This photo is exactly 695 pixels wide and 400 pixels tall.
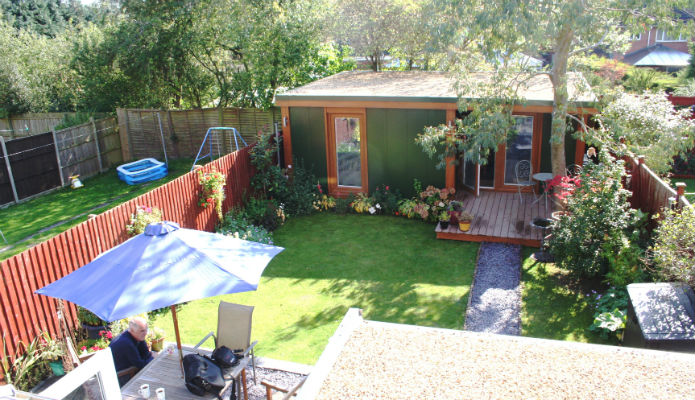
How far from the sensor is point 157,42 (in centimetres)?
1509

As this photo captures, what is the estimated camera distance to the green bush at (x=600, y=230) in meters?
7.09

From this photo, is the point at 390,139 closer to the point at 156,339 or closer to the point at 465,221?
the point at 465,221

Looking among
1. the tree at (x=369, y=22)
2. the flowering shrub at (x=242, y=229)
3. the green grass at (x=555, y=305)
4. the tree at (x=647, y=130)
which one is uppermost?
the tree at (x=369, y=22)

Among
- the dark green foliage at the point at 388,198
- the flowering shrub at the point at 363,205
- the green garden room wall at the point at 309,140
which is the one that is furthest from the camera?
the green garden room wall at the point at 309,140

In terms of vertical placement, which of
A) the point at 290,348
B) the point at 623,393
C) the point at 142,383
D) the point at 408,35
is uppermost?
the point at 408,35

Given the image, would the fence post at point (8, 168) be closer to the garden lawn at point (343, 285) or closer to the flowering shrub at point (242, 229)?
the flowering shrub at point (242, 229)

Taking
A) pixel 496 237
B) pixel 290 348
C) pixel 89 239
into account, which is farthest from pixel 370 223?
pixel 89 239

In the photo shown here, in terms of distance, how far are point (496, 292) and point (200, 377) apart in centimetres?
467

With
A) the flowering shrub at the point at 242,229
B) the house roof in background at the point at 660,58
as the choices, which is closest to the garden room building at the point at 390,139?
the flowering shrub at the point at 242,229

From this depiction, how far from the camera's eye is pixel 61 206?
12570mm

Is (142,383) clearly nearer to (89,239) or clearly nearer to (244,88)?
(89,239)

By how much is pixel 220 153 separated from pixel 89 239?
8.56 metres

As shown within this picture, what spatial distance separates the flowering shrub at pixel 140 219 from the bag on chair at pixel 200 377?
10.8ft

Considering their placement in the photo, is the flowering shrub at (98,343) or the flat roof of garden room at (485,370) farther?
the flowering shrub at (98,343)
